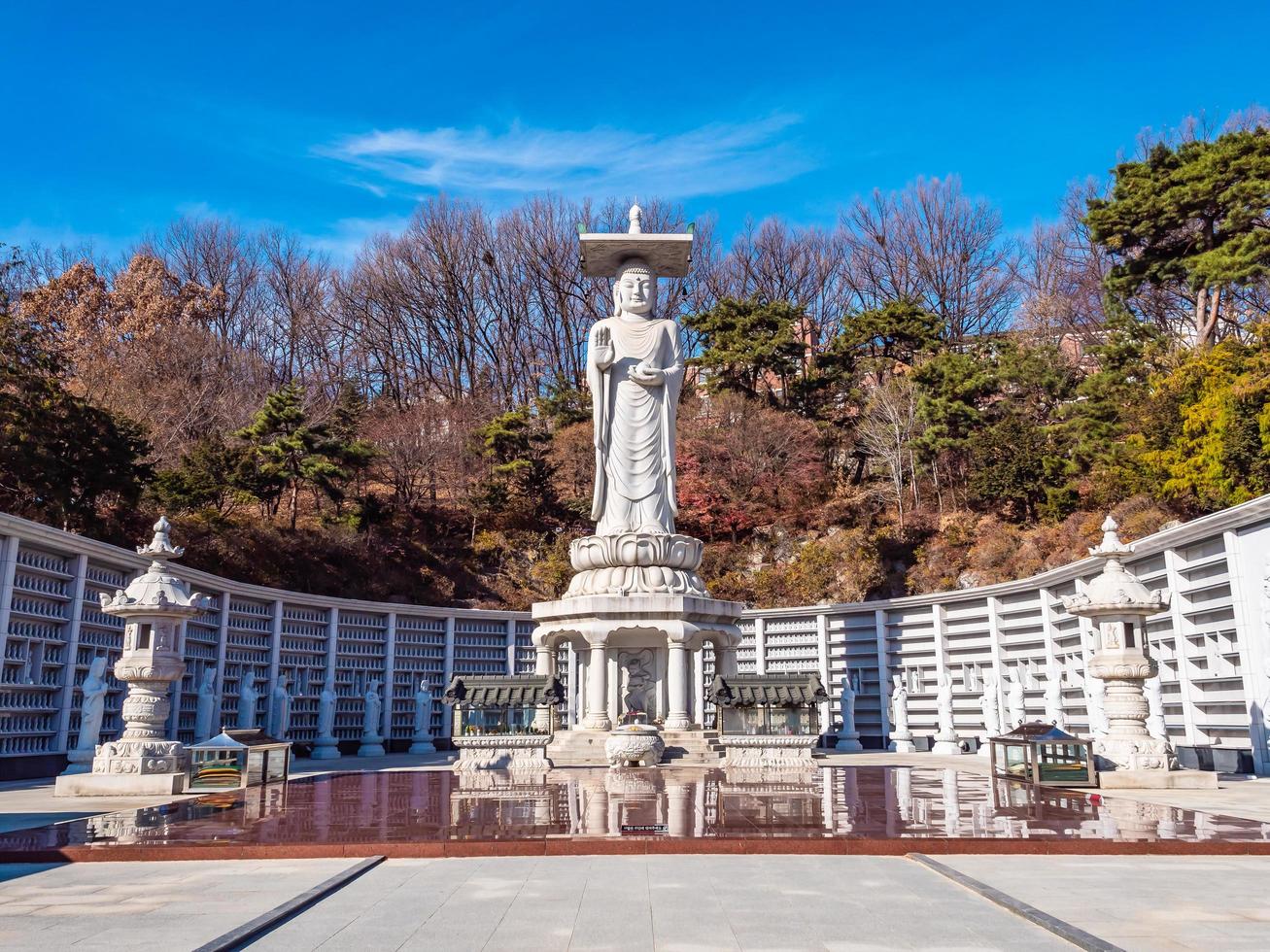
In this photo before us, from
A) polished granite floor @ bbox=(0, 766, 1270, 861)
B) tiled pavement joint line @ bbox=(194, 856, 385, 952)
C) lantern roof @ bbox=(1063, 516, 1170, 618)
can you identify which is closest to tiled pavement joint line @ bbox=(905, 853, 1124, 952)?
polished granite floor @ bbox=(0, 766, 1270, 861)

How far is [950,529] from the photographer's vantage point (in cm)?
2856

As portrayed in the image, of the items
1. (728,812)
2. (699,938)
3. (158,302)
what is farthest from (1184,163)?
(158,302)

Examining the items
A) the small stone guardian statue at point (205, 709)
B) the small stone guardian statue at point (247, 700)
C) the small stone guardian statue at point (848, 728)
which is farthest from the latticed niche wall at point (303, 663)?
the small stone guardian statue at point (848, 728)

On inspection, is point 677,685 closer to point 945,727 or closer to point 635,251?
point 945,727

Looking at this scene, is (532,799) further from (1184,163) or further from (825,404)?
(825,404)

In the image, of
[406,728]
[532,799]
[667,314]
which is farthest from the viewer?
[667,314]

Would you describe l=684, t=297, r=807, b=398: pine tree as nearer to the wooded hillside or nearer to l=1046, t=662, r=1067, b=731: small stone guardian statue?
the wooded hillside

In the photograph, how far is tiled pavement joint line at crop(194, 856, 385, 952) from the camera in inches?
180

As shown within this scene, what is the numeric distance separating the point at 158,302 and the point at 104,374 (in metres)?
7.67

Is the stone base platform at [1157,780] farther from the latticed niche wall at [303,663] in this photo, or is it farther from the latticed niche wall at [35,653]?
the latticed niche wall at [303,663]

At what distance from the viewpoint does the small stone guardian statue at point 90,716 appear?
14.0 m

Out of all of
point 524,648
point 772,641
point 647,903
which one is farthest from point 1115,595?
point 524,648

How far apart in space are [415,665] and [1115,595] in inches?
608

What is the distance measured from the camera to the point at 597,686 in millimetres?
17734
